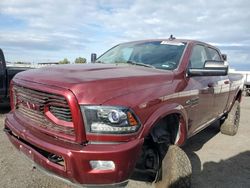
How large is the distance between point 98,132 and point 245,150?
12.8 feet

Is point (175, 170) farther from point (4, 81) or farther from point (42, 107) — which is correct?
point (4, 81)

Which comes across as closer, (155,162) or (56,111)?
(56,111)

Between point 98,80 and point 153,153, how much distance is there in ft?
3.55

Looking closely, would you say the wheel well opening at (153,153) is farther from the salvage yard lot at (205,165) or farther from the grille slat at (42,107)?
the grille slat at (42,107)

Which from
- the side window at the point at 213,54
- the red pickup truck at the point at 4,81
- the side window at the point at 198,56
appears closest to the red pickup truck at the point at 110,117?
the side window at the point at 198,56

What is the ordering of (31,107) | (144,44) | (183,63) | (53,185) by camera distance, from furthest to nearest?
1. (144,44)
2. (183,63)
3. (53,185)
4. (31,107)

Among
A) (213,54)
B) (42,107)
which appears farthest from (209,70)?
(42,107)

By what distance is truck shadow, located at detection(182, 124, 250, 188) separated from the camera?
3.98 metres

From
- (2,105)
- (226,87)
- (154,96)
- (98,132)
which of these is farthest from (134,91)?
(2,105)

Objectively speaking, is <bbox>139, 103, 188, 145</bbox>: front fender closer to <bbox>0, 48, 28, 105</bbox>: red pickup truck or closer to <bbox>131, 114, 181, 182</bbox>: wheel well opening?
<bbox>131, 114, 181, 182</bbox>: wheel well opening

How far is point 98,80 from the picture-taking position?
2.78m

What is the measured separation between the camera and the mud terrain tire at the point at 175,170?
306 centimetres

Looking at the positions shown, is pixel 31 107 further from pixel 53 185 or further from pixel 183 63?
pixel 183 63

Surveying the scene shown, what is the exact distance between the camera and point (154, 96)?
3.03 meters
